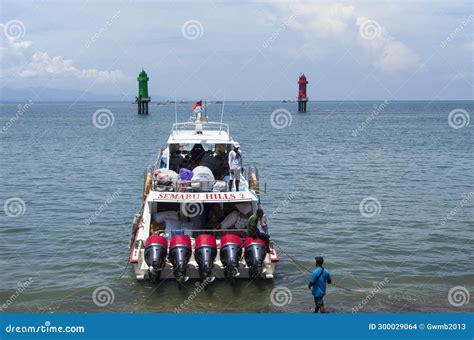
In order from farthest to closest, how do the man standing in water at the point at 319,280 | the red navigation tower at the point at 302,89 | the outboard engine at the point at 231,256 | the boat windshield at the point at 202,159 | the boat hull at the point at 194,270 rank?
the red navigation tower at the point at 302,89
the boat windshield at the point at 202,159
the boat hull at the point at 194,270
the outboard engine at the point at 231,256
the man standing in water at the point at 319,280

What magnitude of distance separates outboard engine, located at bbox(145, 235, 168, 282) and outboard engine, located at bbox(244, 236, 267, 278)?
1720 millimetres

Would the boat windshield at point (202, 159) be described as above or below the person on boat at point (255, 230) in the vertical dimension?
above

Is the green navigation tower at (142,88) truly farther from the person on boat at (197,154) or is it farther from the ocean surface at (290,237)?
the person on boat at (197,154)

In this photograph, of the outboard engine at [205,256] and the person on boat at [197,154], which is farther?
the person on boat at [197,154]

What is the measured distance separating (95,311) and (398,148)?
3688cm

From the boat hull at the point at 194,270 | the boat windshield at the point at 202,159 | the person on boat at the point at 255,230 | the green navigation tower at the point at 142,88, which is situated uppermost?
the green navigation tower at the point at 142,88

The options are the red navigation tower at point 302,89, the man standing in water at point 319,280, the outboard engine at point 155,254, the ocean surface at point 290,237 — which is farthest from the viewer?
the red navigation tower at point 302,89

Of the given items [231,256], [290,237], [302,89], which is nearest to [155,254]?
[231,256]

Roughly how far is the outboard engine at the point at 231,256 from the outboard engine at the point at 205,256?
21 cm

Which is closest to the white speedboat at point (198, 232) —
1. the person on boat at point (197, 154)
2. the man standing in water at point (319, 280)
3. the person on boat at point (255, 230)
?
the person on boat at point (255, 230)

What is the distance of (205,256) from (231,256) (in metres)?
0.54

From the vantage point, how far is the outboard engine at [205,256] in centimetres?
1250

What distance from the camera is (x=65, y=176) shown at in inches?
1240

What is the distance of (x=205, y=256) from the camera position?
12.5m
